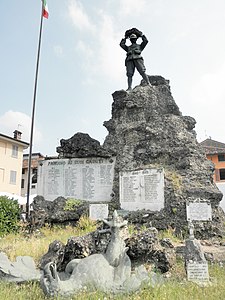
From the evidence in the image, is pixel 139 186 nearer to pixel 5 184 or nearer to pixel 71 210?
pixel 71 210

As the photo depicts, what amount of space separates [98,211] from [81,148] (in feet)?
8.25

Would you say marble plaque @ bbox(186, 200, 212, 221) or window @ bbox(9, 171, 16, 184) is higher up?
window @ bbox(9, 171, 16, 184)

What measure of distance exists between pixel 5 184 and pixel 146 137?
2493cm

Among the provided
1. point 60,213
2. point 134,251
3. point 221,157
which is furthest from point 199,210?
point 221,157

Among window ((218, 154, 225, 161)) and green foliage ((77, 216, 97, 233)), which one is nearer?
green foliage ((77, 216, 97, 233))

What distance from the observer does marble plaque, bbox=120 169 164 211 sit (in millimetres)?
9023

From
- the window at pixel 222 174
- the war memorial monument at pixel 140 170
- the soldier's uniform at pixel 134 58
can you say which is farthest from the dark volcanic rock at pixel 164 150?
the window at pixel 222 174

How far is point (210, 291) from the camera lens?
378 cm

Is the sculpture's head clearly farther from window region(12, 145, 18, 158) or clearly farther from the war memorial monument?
window region(12, 145, 18, 158)

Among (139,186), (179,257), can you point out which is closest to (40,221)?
(139,186)

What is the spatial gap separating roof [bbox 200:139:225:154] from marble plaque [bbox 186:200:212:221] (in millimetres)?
23753

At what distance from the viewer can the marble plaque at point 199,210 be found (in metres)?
8.43

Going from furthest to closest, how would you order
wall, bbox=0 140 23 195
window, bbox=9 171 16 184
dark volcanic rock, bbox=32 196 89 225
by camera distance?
window, bbox=9 171 16 184, wall, bbox=0 140 23 195, dark volcanic rock, bbox=32 196 89 225

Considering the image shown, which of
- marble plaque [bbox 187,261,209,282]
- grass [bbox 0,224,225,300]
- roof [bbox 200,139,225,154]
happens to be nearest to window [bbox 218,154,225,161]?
roof [bbox 200,139,225,154]
